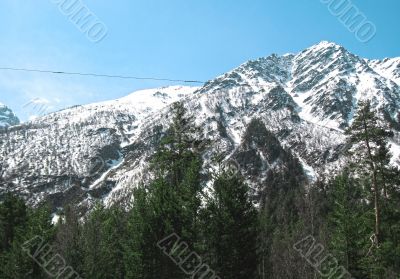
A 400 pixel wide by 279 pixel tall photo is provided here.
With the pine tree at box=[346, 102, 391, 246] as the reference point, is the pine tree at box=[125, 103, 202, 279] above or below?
below

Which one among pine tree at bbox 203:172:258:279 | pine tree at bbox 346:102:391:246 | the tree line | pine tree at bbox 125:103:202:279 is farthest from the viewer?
pine tree at bbox 346:102:391:246

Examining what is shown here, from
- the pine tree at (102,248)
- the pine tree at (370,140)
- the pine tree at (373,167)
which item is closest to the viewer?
the pine tree at (373,167)

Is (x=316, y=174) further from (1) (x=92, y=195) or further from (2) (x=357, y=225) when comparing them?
(2) (x=357, y=225)

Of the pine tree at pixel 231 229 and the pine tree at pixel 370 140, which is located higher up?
the pine tree at pixel 370 140

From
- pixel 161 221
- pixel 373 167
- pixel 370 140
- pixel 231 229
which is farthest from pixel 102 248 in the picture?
pixel 370 140

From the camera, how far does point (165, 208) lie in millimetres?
29672

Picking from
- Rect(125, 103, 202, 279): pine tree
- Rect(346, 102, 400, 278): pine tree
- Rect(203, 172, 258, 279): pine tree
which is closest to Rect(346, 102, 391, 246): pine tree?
Rect(346, 102, 400, 278): pine tree

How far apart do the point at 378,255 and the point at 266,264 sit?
27.1 m

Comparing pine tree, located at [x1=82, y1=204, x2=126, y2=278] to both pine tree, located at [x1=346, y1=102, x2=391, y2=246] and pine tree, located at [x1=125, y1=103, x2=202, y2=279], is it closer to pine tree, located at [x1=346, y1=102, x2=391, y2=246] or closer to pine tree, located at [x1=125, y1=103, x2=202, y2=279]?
pine tree, located at [x1=125, y1=103, x2=202, y2=279]

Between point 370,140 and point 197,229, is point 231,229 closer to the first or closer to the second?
point 197,229

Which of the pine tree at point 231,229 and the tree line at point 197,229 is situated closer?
the pine tree at point 231,229

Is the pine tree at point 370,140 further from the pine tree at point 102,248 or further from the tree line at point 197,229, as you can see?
the pine tree at point 102,248

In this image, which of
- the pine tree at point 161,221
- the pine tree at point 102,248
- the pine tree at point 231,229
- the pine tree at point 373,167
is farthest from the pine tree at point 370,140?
the pine tree at point 102,248

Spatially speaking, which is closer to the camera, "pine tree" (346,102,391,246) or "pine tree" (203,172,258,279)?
"pine tree" (203,172,258,279)
